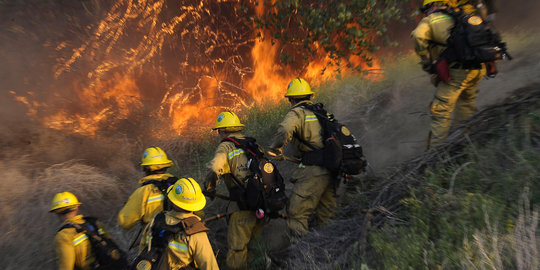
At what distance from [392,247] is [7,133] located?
6.91 meters

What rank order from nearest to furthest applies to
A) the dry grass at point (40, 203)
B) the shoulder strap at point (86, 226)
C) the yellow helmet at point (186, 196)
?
1. the yellow helmet at point (186, 196)
2. the shoulder strap at point (86, 226)
3. the dry grass at point (40, 203)

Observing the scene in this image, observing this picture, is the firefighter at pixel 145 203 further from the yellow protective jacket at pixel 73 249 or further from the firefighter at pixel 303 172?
the firefighter at pixel 303 172

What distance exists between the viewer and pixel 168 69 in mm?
8398

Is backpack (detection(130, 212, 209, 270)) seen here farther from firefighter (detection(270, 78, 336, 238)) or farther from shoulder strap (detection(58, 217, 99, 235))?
firefighter (detection(270, 78, 336, 238))

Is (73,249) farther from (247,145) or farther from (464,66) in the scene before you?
(464,66)

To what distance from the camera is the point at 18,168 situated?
5.22 metres

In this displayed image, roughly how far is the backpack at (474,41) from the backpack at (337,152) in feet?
4.63

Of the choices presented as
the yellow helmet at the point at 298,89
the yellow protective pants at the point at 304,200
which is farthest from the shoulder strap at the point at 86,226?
the yellow helmet at the point at 298,89

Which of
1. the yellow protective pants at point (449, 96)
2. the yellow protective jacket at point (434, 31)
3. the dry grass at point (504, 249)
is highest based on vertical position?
the yellow protective jacket at point (434, 31)

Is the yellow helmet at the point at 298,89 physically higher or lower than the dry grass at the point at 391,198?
higher

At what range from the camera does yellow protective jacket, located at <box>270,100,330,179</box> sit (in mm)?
3705

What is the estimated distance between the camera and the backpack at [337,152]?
362 centimetres

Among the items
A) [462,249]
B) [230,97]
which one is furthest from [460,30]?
[230,97]

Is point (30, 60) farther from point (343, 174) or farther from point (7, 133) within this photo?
point (343, 174)
